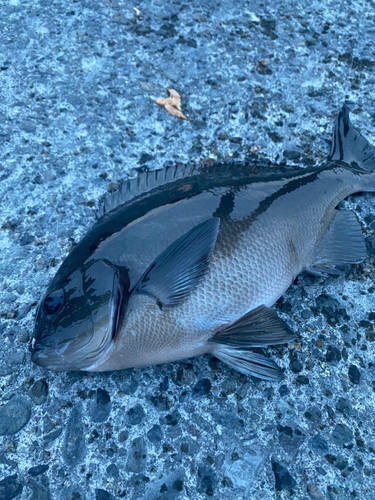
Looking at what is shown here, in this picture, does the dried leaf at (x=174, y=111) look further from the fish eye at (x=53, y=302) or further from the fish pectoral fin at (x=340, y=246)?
the fish eye at (x=53, y=302)

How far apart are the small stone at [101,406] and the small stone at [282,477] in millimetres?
800

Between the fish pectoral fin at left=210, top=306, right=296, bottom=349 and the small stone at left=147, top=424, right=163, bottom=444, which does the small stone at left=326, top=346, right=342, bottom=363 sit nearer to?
the fish pectoral fin at left=210, top=306, right=296, bottom=349

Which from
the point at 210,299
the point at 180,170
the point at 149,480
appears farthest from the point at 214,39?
the point at 149,480

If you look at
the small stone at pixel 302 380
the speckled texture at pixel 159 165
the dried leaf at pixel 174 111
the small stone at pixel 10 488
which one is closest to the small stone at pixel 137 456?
the speckled texture at pixel 159 165

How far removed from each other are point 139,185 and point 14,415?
4.10ft

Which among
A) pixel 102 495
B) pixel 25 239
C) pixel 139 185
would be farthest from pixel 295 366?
pixel 25 239

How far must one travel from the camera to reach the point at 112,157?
2.80 m

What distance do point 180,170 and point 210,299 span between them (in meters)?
0.71

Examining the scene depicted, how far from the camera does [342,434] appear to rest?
2.04 meters

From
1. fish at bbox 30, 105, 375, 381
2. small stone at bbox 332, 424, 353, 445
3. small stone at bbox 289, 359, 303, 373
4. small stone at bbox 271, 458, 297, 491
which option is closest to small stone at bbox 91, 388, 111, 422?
fish at bbox 30, 105, 375, 381

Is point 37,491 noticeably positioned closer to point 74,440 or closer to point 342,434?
point 74,440

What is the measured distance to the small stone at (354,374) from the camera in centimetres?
220

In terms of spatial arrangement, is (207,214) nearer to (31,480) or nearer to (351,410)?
(351,410)

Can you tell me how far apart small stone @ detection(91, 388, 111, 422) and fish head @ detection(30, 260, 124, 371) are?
270 millimetres
